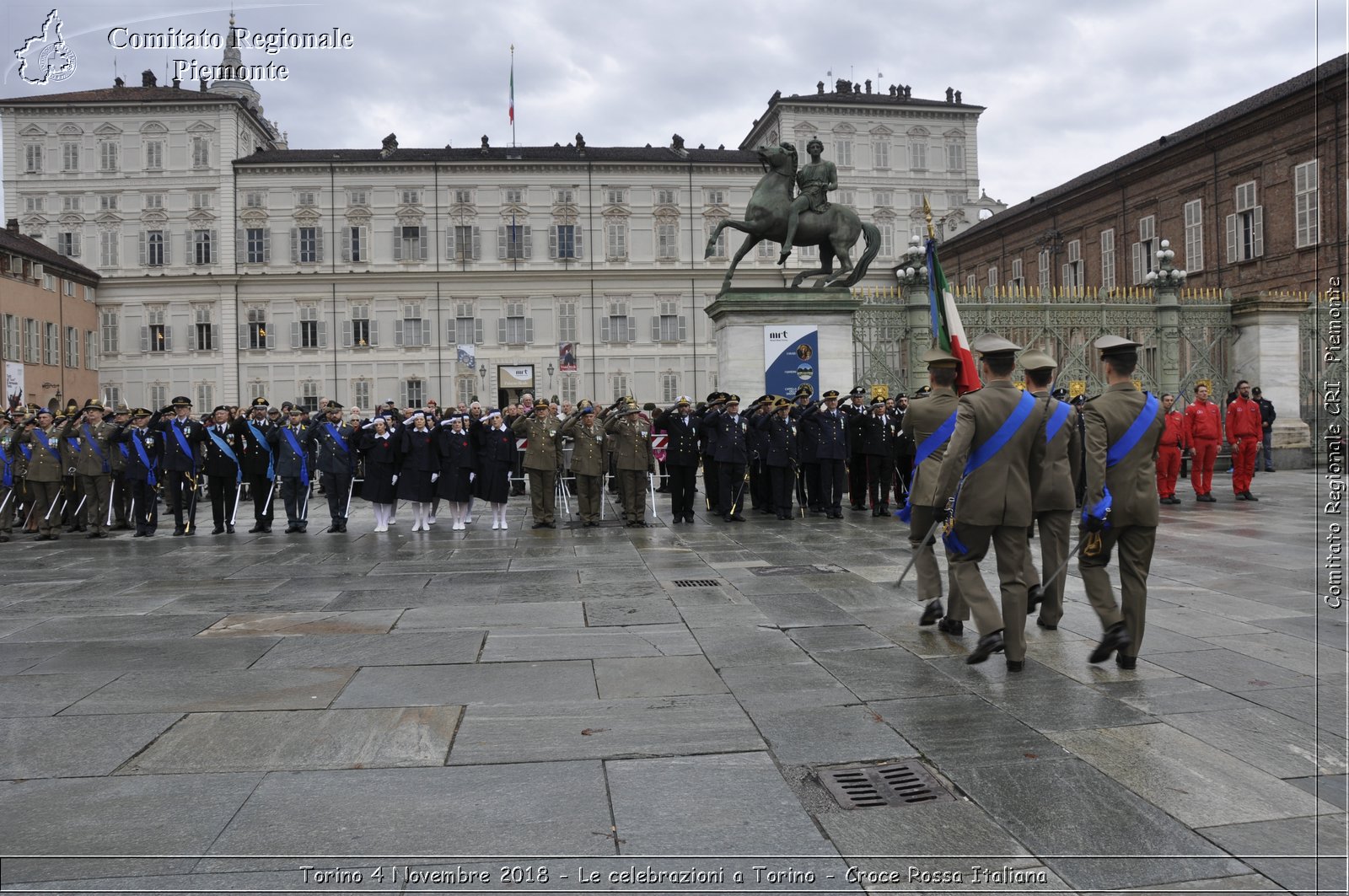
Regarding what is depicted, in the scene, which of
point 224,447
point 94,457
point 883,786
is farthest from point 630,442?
point 883,786

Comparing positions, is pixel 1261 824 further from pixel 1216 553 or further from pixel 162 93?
pixel 162 93

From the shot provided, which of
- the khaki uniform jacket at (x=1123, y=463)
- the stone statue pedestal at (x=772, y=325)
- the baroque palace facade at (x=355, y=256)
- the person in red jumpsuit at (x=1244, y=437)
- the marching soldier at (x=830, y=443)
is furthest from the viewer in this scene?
the baroque palace facade at (x=355, y=256)

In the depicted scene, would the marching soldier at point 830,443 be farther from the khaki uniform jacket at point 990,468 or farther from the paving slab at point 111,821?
the paving slab at point 111,821

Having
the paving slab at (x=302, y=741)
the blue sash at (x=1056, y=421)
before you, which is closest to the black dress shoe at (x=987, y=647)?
the blue sash at (x=1056, y=421)

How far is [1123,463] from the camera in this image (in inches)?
227

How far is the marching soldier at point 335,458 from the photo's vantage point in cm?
1448

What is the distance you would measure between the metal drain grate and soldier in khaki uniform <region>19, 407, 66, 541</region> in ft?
46.9

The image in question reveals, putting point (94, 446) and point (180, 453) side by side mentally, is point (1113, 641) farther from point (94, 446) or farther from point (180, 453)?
point (94, 446)

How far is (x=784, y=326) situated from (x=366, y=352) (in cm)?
4260

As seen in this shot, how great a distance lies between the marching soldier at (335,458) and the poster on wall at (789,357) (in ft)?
22.4

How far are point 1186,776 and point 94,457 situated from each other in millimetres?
15317

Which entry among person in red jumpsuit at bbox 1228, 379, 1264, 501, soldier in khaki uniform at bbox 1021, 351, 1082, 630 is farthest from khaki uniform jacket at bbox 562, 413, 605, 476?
person in red jumpsuit at bbox 1228, 379, 1264, 501

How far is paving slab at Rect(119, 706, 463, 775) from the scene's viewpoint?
14.3 feet

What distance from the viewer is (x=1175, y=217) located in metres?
36.1
